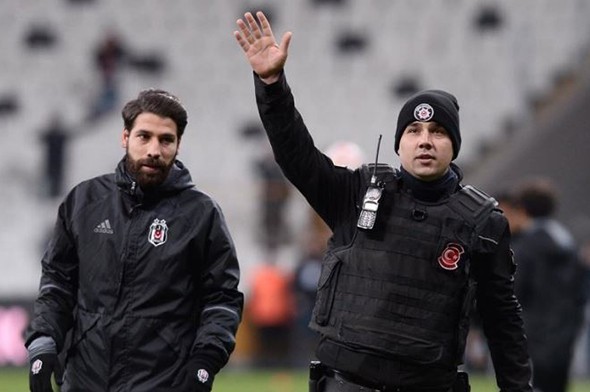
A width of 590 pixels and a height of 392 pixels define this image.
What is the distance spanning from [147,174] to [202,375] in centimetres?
77

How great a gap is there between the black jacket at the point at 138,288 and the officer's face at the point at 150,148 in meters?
0.06

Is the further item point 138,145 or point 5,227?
point 5,227

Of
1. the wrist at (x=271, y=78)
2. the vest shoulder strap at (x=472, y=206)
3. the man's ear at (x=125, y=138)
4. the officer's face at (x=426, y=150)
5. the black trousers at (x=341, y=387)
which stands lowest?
the black trousers at (x=341, y=387)

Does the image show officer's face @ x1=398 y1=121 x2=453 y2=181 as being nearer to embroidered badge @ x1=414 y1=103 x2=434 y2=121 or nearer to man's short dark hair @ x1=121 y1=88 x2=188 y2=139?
embroidered badge @ x1=414 y1=103 x2=434 y2=121

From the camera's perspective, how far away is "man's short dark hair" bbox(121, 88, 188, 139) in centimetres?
561

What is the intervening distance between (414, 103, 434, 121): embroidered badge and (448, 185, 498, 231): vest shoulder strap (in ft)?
1.02

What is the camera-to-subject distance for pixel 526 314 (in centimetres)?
953

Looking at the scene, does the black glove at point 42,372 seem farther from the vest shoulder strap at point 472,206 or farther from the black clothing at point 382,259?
the vest shoulder strap at point 472,206

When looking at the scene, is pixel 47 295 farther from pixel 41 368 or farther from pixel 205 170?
pixel 205 170

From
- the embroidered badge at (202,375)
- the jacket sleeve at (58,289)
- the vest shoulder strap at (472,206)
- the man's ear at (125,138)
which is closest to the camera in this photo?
the vest shoulder strap at (472,206)

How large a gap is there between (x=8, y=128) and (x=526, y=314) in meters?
12.5

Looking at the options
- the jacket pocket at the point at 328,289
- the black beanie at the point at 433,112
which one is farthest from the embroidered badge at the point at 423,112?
the jacket pocket at the point at 328,289

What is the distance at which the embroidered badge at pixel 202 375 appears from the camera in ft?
17.8

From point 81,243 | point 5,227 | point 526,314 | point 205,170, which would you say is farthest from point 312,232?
point 81,243
